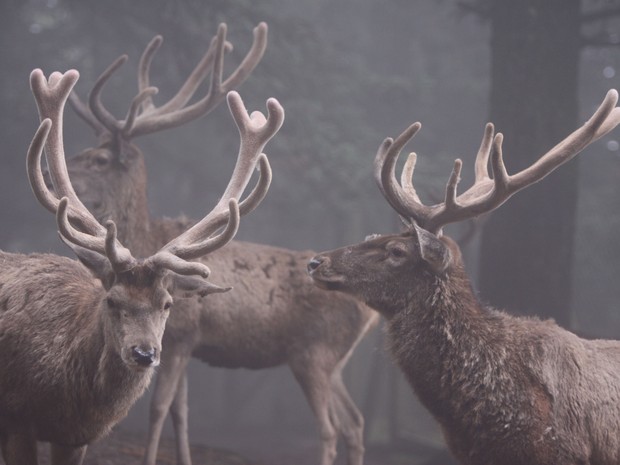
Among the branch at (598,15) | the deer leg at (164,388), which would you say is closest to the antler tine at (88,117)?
the deer leg at (164,388)

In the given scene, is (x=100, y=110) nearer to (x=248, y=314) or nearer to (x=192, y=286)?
(x=248, y=314)

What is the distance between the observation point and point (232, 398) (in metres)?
12.3

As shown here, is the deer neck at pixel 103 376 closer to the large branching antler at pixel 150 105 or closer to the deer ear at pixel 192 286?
the deer ear at pixel 192 286

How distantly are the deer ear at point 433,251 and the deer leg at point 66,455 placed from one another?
2.19 m

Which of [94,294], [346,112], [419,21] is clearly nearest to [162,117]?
[94,294]

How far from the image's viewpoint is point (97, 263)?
375cm

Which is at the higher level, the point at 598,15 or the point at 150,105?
the point at 598,15

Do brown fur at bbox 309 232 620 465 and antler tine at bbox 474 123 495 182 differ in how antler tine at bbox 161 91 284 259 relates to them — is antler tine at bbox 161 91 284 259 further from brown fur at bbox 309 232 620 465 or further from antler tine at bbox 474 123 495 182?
antler tine at bbox 474 123 495 182

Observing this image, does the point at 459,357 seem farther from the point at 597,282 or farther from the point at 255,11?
the point at 255,11

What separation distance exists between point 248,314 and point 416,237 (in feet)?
6.68

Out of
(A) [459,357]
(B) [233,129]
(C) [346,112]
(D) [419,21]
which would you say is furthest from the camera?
(D) [419,21]

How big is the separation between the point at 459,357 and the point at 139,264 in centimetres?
179

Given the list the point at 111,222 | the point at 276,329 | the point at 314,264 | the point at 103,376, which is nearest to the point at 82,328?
the point at 103,376

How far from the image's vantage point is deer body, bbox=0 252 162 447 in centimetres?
371
